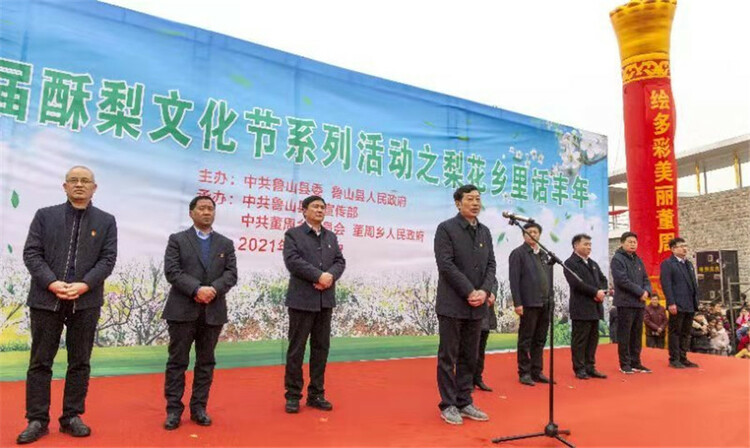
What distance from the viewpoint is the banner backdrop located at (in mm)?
3613

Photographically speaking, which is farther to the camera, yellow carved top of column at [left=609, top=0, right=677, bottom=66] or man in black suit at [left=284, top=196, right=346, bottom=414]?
yellow carved top of column at [left=609, top=0, right=677, bottom=66]

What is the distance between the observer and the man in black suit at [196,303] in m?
2.56

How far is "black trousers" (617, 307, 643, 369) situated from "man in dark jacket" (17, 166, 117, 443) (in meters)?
4.05

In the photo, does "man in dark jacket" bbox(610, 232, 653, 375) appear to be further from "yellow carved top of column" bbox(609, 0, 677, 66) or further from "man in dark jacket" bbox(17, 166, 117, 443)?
"man in dark jacket" bbox(17, 166, 117, 443)

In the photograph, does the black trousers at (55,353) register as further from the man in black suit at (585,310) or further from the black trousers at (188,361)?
the man in black suit at (585,310)

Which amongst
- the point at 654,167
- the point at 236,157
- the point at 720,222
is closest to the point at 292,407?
the point at 236,157

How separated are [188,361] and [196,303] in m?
0.28

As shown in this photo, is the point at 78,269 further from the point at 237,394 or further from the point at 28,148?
the point at 28,148

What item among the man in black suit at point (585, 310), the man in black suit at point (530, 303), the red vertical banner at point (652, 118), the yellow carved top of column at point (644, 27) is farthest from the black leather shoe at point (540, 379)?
the yellow carved top of column at point (644, 27)

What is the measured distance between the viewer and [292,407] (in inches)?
112

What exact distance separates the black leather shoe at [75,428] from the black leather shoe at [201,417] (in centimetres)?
46

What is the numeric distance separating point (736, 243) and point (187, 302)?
1220 centimetres

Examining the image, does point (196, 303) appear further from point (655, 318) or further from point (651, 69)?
point (651, 69)

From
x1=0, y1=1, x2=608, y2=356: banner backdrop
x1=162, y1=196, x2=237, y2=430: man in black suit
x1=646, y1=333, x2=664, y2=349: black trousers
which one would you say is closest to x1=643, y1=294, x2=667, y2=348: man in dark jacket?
x1=646, y1=333, x2=664, y2=349: black trousers
